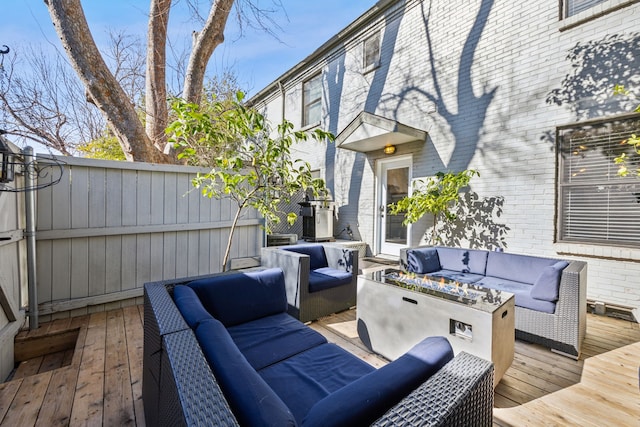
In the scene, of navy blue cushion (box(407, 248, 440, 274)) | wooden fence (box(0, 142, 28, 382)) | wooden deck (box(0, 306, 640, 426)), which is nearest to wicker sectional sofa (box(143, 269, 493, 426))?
wooden deck (box(0, 306, 640, 426))

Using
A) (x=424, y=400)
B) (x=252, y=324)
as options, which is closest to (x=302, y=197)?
(x=252, y=324)

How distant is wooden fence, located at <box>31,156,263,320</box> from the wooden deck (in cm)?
50

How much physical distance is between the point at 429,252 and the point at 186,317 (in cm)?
342

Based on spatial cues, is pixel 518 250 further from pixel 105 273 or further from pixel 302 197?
pixel 105 273

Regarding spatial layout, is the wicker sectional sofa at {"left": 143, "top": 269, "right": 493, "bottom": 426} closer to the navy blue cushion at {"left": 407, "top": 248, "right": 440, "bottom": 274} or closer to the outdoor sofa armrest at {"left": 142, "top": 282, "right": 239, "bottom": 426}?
the outdoor sofa armrest at {"left": 142, "top": 282, "right": 239, "bottom": 426}

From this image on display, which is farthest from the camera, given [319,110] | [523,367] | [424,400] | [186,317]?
[319,110]

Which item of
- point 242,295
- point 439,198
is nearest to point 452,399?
point 242,295

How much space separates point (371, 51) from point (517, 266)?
5.55 meters

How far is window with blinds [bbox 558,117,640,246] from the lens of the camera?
3.48 m

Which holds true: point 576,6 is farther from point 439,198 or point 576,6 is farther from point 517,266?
point 517,266

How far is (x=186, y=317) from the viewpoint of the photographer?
1.57m

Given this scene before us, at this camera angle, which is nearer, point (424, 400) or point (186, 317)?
point (424, 400)

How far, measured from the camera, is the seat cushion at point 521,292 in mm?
2703

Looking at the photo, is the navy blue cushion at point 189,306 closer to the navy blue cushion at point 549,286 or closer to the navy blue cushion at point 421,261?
the navy blue cushion at point 421,261
